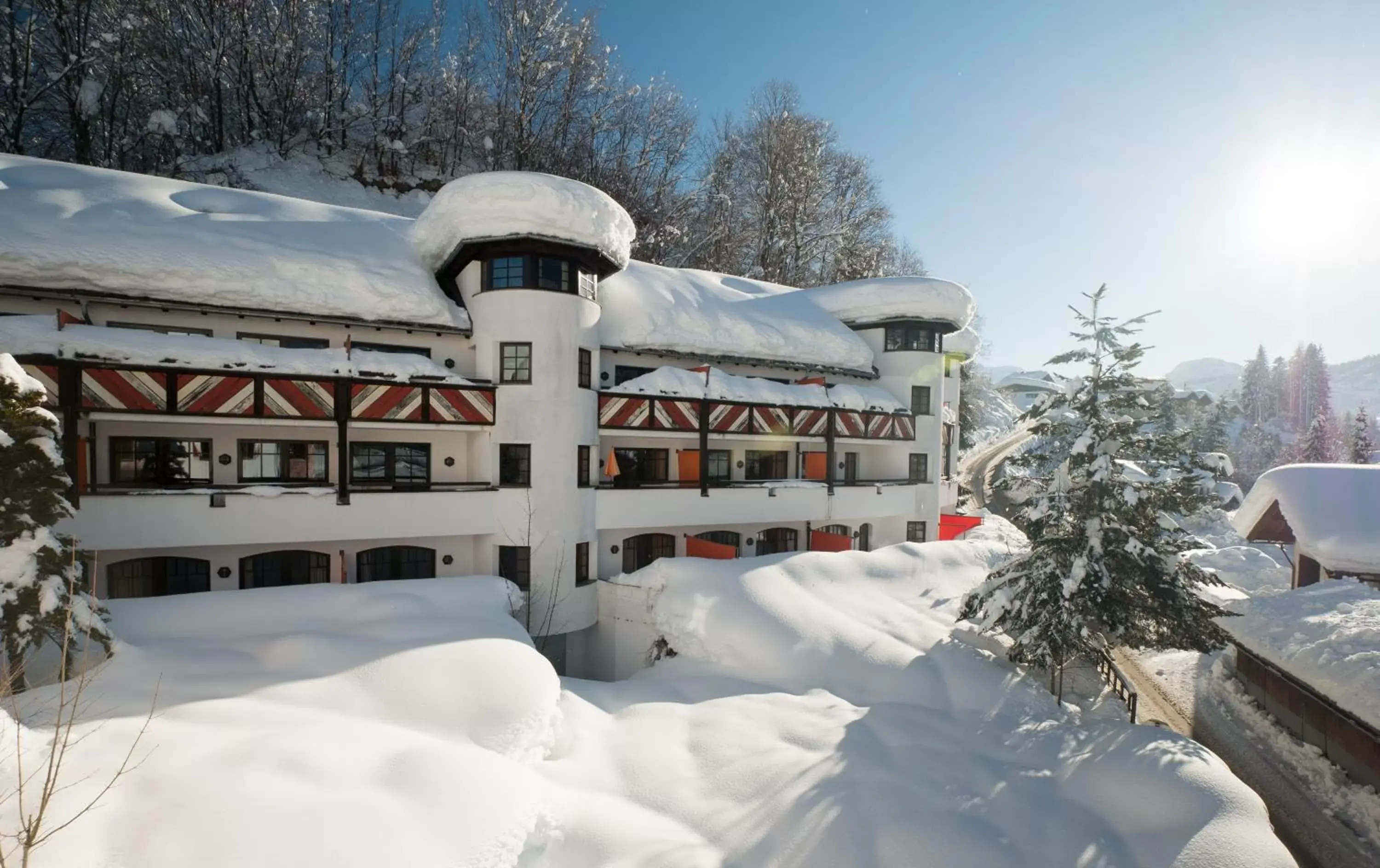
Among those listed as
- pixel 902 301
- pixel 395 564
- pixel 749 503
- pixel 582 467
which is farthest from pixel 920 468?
pixel 395 564

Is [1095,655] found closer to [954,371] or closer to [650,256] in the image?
[954,371]

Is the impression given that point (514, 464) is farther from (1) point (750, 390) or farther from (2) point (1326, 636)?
(2) point (1326, 636)

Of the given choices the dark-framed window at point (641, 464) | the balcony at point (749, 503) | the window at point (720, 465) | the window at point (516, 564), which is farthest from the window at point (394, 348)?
the window at point (720, 465)

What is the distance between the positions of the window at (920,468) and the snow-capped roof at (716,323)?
206 inches

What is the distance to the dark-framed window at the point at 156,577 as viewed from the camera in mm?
16812

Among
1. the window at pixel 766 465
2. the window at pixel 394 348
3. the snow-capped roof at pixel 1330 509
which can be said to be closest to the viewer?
the window at pixel 394 348

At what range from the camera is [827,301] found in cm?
3194

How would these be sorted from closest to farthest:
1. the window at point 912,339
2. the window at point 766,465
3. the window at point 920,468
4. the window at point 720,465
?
the window at point 720,465 → the window at point 766,465 → the window at point 912,339 → the window at point 920,468

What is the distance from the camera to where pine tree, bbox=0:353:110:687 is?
34.8ft

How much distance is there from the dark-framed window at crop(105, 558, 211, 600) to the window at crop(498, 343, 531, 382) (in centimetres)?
1014


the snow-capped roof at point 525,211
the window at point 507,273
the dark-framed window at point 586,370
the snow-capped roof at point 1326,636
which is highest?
the snow-capped roof at point 525,211

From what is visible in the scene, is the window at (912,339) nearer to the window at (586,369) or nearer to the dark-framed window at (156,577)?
the window at (586,369)

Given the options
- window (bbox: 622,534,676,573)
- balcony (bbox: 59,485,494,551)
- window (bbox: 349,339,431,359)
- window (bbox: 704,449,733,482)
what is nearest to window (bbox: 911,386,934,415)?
window (bbox: 704,449,733,482)

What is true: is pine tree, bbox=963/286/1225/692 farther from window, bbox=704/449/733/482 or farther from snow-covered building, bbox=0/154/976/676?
window, bbox=704/449/733/482
